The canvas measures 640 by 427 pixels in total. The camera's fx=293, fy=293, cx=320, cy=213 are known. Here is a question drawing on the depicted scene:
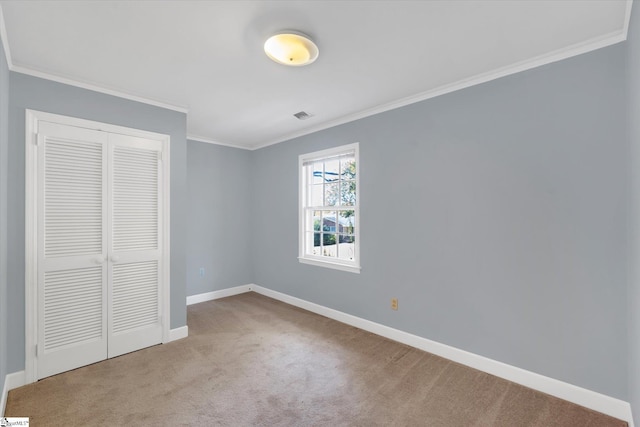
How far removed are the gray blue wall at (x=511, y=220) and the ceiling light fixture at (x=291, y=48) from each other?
142cm

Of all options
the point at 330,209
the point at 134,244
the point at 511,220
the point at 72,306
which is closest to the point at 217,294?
the point at 134,244

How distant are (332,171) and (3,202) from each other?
10.3 feet

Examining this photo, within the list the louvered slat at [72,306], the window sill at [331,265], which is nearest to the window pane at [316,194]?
the window sill at [331,265]

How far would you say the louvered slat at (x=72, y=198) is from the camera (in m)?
2.51

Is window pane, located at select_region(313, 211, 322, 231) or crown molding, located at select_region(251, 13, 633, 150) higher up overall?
crown molding, located at select_region(251, 13, 633, 150)

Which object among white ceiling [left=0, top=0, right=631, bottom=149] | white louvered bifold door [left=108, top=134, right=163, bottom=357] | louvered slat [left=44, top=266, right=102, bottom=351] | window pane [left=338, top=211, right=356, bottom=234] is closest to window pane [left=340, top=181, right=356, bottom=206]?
window pane [left=338, top=211, right=356, bottom=234]

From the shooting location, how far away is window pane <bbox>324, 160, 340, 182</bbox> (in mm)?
3908

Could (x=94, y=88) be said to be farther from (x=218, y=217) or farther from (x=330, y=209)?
(x=330, y=209)

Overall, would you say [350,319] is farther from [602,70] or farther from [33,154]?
[33,154]

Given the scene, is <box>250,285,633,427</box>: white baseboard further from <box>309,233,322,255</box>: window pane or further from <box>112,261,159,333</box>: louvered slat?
<box>112,261,159,333</box>: louvered slat

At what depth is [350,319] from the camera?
359 cm

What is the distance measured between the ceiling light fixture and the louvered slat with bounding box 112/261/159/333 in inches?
95.5

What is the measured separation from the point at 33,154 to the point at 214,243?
257 cm

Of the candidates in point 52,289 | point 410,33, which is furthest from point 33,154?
point 410,33
